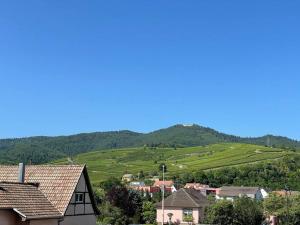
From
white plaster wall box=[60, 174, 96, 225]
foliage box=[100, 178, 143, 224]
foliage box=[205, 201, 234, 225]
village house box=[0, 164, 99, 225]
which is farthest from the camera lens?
foliage box=[205, 201, 234, 225]

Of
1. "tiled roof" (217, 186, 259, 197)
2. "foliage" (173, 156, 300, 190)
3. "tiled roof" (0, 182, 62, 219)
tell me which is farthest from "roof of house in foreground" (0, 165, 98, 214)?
"foliage" (173, 156, 300, 190)

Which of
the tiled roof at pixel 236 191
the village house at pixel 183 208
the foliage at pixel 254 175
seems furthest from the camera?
the foliage at pixel 254 175

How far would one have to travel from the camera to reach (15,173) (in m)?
37.8

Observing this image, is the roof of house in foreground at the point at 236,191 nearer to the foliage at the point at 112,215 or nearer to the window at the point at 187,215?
the window at the point at 187,215

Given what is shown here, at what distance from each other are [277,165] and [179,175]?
3691 centimetres

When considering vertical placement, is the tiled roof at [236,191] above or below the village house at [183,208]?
above

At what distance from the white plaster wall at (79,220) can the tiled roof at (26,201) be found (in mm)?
2538

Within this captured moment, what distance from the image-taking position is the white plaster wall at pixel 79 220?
3488 cm

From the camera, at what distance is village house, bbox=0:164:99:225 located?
28.0m

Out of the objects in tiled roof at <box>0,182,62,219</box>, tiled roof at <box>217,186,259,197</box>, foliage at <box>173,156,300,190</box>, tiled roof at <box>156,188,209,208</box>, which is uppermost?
foliage at <box>173,156,300,190</box>

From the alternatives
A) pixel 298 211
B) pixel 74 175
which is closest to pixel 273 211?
pixel 298 211

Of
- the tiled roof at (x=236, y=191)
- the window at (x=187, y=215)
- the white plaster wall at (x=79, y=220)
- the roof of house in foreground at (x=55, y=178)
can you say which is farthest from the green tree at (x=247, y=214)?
the tiled roof at (x=236, y=191)

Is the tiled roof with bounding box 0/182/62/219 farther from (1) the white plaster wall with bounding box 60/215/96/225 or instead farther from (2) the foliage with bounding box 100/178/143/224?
(2) the foliage with bounding box 100/178/143/224

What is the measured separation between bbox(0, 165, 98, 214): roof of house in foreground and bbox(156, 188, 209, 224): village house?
1989 inches
